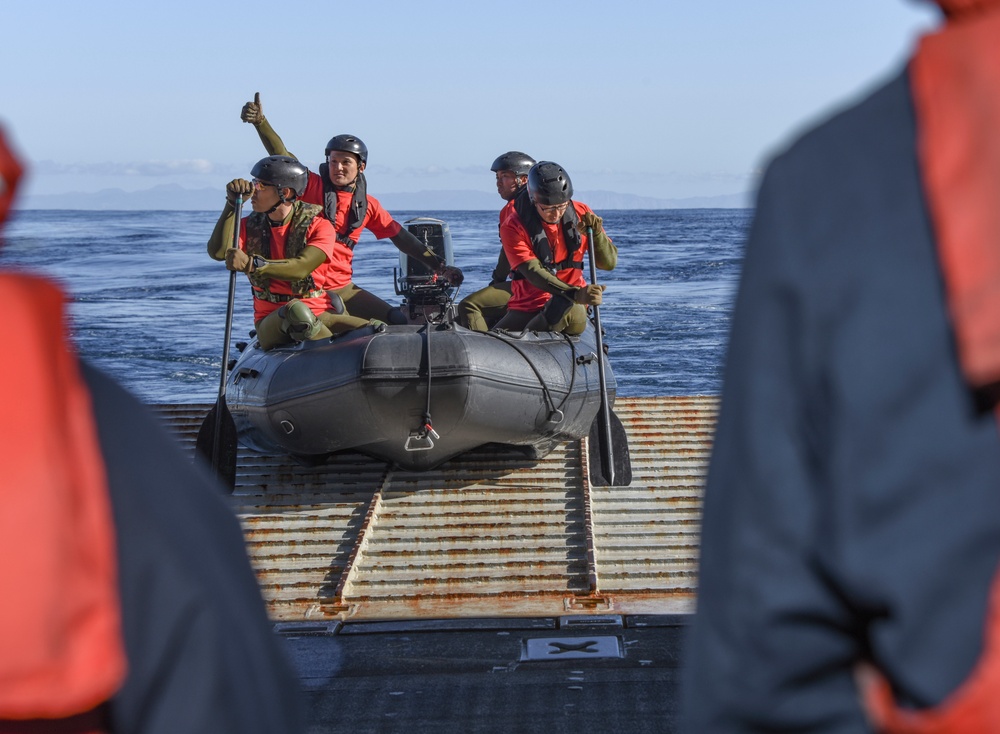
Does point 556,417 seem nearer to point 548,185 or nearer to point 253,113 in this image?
point 548,185

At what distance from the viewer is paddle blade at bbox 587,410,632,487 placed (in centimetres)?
712

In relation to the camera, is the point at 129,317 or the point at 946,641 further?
the point at 129,317

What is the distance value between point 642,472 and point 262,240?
274cm

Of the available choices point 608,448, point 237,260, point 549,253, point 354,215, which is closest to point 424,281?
point 354,215

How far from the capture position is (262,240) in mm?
7512

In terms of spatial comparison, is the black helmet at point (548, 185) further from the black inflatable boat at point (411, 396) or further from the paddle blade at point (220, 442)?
the paddle blade at point (220, 442)

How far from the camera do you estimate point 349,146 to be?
8.48m

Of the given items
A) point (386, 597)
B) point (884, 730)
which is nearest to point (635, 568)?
point (386, 597)

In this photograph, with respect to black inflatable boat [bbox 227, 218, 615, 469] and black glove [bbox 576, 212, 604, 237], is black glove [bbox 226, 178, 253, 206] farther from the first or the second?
black glove [bbox 576, 212, 604, 237]

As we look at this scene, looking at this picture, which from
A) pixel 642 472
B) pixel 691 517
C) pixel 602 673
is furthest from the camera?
pixel 642 472

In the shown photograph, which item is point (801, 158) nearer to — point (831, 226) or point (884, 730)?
point (831, 226)

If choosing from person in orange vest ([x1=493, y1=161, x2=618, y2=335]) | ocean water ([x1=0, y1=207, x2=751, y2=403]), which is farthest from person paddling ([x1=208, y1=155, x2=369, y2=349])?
ocean water ([x1=0, y1=207, x2=751, y2=403])

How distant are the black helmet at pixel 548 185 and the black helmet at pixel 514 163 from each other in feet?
3.46

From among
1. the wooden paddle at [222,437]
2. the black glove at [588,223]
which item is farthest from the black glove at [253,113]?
the black glove at [588,223]
